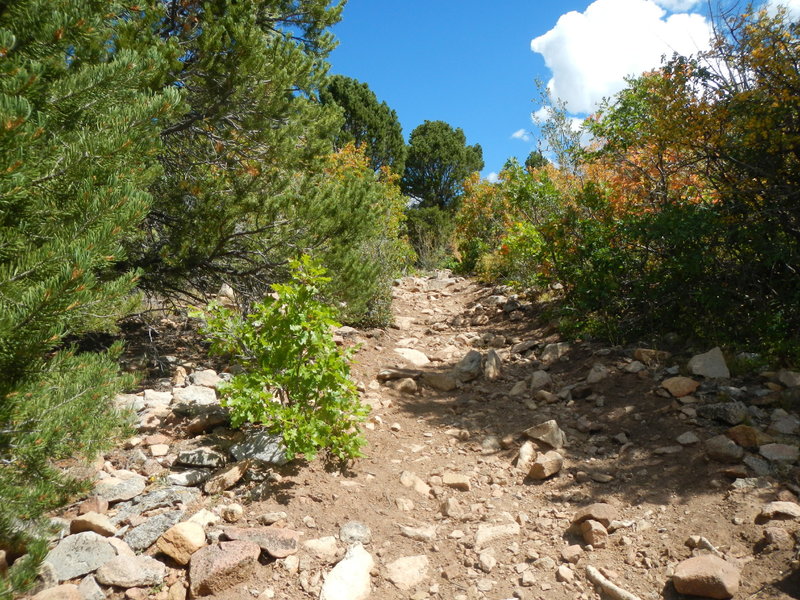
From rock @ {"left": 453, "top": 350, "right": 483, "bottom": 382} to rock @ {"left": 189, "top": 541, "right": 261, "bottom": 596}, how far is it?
3110 millimetres

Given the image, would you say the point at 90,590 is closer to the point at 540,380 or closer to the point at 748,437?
the point at 748,437

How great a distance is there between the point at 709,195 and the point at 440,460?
159 inches

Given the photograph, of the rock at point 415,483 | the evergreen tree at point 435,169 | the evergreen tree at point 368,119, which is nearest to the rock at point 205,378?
the rock at point 415,483

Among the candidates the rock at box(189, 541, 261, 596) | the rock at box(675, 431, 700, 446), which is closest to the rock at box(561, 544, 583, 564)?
the rock at box(675, 431, 700, 446)

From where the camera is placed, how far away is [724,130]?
16.0 ft

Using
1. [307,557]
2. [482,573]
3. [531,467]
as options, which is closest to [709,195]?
[531,467]

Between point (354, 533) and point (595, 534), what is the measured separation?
4.09 ft

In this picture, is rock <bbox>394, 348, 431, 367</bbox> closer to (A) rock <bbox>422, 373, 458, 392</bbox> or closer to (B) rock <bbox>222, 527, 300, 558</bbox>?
(A) rock <bbox>422, 373, 458, 392</bbox>

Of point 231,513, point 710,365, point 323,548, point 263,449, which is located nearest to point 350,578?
point 323,548

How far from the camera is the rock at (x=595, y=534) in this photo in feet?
9.11

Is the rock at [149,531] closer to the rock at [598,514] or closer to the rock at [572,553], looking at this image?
the rock at [572,553]

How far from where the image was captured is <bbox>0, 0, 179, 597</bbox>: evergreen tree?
1737mm

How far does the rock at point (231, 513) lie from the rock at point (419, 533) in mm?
880

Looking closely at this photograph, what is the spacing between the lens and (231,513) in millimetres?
2908
